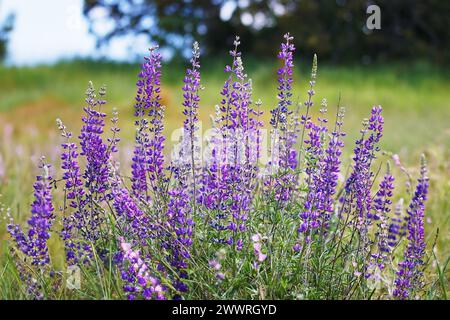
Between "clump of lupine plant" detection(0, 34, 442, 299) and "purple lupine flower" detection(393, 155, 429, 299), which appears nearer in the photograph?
"clump of lupine plant" detection(0, 34, 442, 299)

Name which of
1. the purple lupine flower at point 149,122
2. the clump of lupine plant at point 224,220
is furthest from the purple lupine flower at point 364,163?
the purple lupine flower at point 149,122

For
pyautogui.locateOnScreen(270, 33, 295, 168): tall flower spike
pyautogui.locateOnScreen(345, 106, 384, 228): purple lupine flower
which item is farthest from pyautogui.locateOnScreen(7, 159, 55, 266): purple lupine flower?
pyautogui.locateOnScreen(345, 106, 384, 228): purple lupine flower

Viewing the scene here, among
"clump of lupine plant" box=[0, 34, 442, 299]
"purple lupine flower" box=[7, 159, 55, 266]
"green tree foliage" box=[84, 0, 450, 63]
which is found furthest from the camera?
"green tree foliage" box=[84, 0, 450, 63]

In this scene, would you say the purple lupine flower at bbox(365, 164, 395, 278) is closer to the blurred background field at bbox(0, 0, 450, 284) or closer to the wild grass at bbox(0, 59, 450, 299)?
the wild grass at bbox(0, 59, 450, 299)

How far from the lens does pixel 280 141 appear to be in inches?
108

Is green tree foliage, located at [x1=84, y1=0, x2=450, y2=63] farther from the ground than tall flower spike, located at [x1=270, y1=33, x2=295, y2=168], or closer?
farther from the ground

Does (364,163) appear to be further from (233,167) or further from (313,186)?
(233,167)

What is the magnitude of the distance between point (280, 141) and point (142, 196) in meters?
0.74

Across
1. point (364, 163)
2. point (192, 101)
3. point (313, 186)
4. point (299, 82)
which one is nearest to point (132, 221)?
point (192, 101)

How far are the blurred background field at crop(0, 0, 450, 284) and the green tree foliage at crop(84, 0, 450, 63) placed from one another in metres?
0.05

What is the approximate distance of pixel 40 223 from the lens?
2033 millimetres

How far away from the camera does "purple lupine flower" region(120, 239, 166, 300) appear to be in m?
2.04

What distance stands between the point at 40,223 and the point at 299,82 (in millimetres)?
14255

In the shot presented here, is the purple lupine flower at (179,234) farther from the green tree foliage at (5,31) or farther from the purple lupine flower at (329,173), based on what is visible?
the green tree foliage at (5,31)
